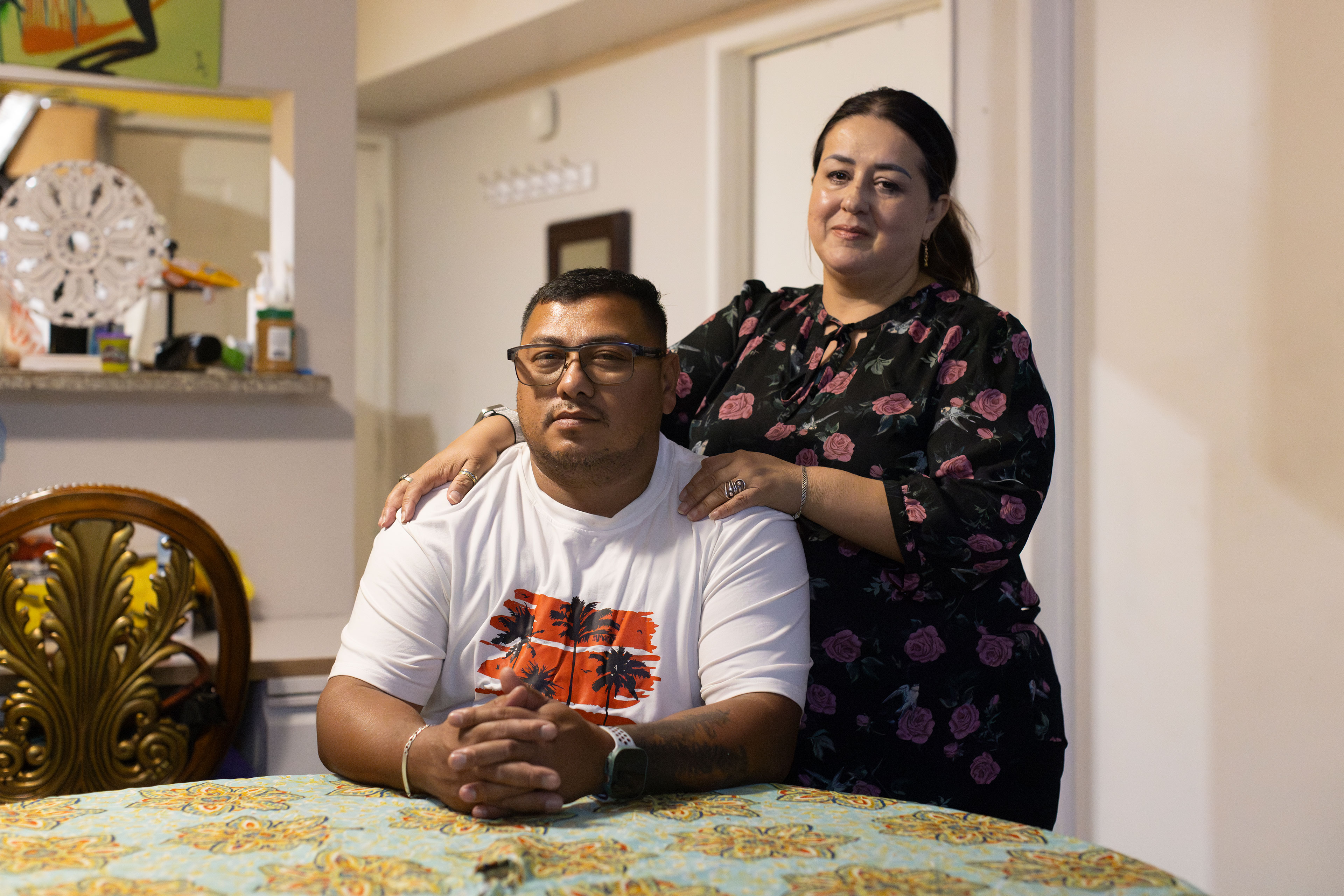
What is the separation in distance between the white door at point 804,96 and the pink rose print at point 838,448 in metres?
1.61

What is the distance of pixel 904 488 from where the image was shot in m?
1.42

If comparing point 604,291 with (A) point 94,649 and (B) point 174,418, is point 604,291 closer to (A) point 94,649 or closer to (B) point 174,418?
(A) point 94,649

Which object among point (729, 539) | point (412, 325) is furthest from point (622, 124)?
point (729, 539)

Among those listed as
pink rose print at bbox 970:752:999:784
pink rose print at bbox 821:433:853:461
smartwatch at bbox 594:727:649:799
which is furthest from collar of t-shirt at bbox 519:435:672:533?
pink rose print at bbox 970:752:999:784

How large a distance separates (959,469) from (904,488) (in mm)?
73

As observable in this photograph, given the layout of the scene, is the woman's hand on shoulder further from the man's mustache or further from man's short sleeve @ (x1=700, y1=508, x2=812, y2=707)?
man's short sleeve @ (x1=700, y1=508, x2=812, y2=707)

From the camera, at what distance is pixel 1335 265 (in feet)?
6.95

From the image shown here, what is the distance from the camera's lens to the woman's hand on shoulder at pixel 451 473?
4.65ft

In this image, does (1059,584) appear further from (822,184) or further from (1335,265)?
(822,184)

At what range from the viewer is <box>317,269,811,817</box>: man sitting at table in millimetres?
1267

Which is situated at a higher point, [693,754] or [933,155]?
[933,155]

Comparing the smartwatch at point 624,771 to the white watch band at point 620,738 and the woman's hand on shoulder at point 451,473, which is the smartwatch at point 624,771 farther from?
the woman's hand on shoulder at point 451,473

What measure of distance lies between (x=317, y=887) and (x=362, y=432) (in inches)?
180

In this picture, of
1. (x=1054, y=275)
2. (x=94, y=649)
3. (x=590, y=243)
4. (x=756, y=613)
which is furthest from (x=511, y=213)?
(x=756, y=613)
